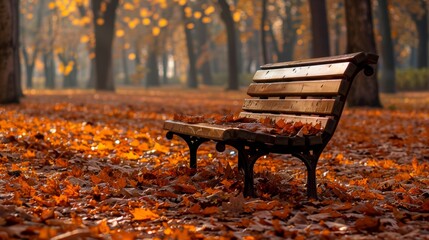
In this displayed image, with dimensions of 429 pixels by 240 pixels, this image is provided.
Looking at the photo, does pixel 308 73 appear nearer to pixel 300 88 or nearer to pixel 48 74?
pixel 300 88

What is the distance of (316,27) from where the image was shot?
19.3 m

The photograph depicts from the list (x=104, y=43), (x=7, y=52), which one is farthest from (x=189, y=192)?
(x=104, y=43)

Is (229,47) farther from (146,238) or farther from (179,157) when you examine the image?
(146,238)

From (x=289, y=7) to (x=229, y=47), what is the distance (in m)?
11.6

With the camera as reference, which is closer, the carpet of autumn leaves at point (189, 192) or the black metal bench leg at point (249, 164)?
the carpet of autumn leaves at point (189, 192)

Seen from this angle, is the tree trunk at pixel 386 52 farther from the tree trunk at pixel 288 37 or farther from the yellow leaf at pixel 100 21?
the tree trunk at pixel 288 37

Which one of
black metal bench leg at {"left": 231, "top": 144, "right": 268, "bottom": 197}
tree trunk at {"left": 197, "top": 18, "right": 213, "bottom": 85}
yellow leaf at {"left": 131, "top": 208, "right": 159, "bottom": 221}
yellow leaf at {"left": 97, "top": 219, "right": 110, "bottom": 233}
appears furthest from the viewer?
tree trunk at {"left": 197, "top": 18, "right": 213, "bottom": 85}

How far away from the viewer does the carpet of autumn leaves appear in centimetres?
388

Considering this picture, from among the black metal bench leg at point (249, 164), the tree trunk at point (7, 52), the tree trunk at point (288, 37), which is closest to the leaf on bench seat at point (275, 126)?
the black metal bench leg at point (249, 164)

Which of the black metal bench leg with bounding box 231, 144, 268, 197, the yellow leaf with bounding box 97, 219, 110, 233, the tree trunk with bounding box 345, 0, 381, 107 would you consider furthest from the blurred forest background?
the yellow leaf with bounding box 97, 219, 110, 233

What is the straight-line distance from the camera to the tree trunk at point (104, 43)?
28250 mm

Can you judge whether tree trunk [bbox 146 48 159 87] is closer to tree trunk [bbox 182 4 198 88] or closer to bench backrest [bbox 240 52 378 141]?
tree trunk [bbox 182 4 198 88]

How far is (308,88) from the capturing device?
5230 millimetres

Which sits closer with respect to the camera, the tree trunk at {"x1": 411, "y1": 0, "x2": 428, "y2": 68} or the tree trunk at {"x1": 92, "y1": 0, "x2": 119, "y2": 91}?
the tree trunk at {"x1": 92, "y1": 0, "x2": 119, "y2": 91}
